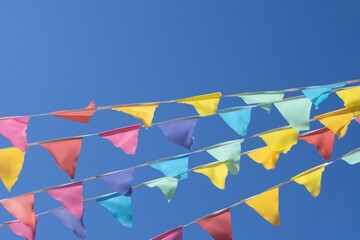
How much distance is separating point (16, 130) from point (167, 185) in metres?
0.82

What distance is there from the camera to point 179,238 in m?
3.27

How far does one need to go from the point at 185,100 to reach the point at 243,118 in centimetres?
33

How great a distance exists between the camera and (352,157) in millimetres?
3566

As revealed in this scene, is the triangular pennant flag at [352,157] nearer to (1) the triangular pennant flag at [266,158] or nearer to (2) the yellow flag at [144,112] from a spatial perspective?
(1) the triangular pennant flag at [266,158]

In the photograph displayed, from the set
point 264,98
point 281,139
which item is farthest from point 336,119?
point 264,98

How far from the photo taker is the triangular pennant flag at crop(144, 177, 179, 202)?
3.30m

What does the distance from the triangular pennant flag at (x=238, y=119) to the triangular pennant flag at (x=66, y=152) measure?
2.34ft

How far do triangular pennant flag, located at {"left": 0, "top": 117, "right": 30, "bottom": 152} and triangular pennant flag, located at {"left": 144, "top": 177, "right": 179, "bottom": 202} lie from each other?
2.34 feet

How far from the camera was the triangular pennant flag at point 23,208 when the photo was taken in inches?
116

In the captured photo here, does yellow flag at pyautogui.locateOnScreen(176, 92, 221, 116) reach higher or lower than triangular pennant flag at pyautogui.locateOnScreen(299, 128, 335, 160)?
higher

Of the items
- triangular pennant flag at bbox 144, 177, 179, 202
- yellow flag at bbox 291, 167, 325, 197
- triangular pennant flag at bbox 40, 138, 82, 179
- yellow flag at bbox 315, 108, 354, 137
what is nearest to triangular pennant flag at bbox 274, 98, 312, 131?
yellow flag at bbox 315, 108, 354, 137

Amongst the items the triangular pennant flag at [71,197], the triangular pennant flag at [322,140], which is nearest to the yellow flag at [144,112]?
the triangular pennant flag at [71,197]

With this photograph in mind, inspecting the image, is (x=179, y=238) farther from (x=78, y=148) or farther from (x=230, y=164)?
(x=78, y=148)

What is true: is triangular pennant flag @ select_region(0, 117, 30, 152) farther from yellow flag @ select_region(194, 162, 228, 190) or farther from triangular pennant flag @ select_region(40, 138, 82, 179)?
yellow flag @ select_region(194, 162, 228, 190)
